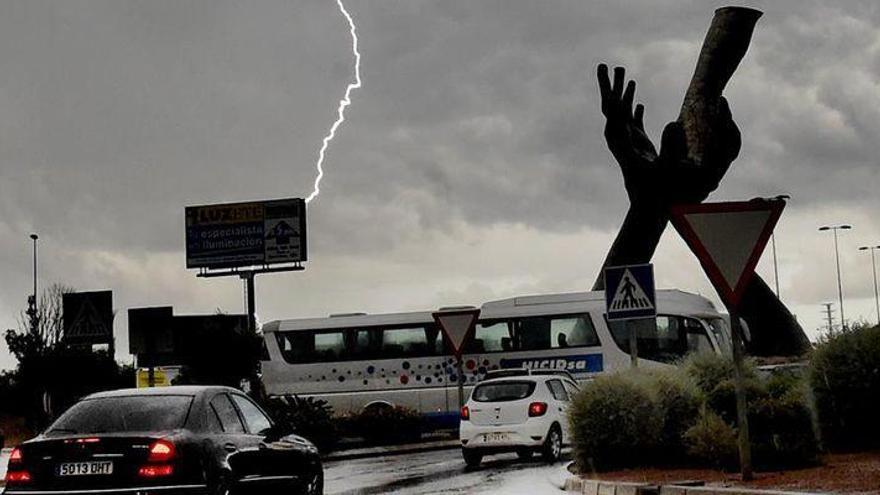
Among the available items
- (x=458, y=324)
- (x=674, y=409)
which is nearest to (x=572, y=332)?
(x=458, y=324)

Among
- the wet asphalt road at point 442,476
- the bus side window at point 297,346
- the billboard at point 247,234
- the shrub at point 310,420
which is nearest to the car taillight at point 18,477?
the wet asphalt road at point 442,476

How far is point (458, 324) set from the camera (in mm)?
28953

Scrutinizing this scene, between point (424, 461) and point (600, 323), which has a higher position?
point (600, 323)

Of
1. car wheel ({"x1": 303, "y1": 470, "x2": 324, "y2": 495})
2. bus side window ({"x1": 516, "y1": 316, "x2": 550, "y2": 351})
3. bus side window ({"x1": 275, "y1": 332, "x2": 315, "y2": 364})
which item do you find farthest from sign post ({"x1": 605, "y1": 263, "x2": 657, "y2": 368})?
bus side window ({"x1": 275, "y1": 332, "x2": 315, "y2": 364})

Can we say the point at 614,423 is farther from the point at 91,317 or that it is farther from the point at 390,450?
the point at 390,450

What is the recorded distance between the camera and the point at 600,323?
37.9m

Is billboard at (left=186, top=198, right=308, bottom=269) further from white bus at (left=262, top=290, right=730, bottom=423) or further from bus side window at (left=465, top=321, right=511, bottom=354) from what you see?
bus side window at (left=465, top=321, right=511, bottom=354)

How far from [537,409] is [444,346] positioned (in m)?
15.3

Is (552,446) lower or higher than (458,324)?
lower

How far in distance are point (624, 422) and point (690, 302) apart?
20.4 m

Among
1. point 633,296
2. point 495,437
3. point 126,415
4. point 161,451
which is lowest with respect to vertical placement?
point 495,437

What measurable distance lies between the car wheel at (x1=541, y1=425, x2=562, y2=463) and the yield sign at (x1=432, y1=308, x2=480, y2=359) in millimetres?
4136

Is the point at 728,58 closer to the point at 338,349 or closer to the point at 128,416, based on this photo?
the point at 338,349

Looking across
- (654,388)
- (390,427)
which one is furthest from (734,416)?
(390,427)
